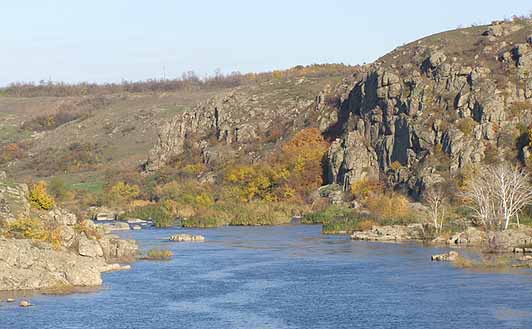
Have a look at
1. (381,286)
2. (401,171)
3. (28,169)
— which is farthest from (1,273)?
(28,169)

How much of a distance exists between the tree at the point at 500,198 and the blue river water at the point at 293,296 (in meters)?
6.86

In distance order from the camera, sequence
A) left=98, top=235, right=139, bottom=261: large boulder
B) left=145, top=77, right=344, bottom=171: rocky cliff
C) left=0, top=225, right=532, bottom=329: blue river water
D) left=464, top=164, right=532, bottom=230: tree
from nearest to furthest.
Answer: left=0, top=225, right=532, bottom=329: blue river water, left=98, top=235, right=139, bottom=261: large boulder, left=464, top=164, right=532, bottom=230: tree, left=145, top=77, right=344, bottom=171: rocky cliff

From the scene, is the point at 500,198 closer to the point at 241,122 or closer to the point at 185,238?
the point at 185,238

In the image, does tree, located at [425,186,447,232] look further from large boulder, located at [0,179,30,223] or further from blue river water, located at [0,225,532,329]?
large boulder, located at [0,179,30,223]

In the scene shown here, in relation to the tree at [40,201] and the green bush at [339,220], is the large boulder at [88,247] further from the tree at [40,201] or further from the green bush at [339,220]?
the green bush at [339,220]

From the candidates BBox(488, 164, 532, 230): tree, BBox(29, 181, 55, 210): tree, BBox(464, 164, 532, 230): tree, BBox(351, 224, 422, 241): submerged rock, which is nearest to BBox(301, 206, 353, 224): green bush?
BBox(351, 224, 422, 241): submerged rock

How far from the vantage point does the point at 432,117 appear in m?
117

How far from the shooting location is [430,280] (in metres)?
58.1

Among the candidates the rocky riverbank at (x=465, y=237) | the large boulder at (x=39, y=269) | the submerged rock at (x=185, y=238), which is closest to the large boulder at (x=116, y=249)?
the large boulder at (x=39, y=269)

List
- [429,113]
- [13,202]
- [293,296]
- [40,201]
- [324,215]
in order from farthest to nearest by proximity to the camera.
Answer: [429,113]
[324,215]
[40,201]
[13,202]
[293,296]

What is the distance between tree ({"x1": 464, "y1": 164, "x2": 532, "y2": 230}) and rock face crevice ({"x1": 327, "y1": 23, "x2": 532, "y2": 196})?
2224 centimetres

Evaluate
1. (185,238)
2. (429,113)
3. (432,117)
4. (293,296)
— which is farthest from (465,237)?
(429,113)

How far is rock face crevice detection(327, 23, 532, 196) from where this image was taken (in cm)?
11081

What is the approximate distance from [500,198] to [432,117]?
37792 mm
